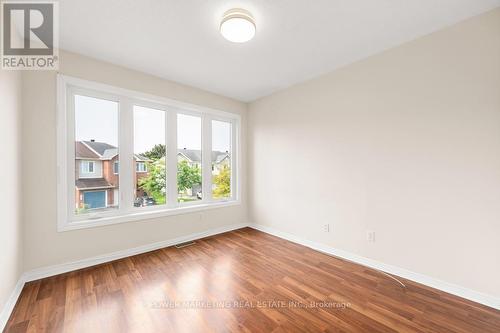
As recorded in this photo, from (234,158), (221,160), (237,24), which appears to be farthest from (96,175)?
(237,24)

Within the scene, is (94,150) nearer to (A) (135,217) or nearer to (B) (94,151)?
(B) (94,151)

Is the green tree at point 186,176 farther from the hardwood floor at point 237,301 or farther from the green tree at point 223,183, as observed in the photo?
the hardwood floor at point 237,301

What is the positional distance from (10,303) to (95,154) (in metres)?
1.67

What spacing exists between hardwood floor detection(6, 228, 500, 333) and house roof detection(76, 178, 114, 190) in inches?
40.0

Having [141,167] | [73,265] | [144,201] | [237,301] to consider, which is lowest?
[237,301]

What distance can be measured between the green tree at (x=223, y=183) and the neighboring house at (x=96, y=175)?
1.69 metres

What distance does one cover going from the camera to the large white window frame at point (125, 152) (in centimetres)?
242

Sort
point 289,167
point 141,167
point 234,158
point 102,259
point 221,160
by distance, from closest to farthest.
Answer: point 102,259
point 141,167
point 289,167
point 221,160
point 234,158

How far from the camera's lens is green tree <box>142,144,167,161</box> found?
320cm

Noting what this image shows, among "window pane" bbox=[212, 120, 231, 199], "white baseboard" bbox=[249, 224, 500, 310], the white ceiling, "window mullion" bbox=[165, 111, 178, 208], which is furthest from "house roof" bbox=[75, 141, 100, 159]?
"white baseboard" bbox=[249, 224, 500, 310]

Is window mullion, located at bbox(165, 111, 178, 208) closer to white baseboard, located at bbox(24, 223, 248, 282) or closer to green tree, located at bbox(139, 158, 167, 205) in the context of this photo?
green tree, located at bbox(139, 158, 167, 205)

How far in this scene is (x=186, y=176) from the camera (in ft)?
11.9

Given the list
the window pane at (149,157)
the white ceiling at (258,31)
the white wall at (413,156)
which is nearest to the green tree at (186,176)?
the window pane at (149,157)

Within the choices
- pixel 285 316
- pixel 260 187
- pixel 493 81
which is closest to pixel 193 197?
pixel 260 187
